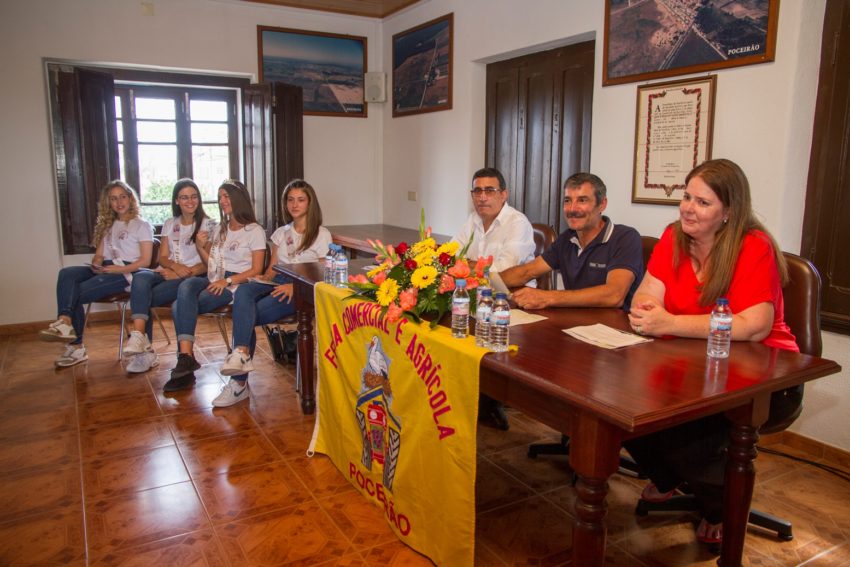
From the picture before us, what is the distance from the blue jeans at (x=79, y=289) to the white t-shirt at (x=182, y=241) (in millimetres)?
362

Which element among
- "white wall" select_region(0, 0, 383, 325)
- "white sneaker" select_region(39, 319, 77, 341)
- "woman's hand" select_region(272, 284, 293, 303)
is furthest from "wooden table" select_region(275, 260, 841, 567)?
"white wall" select_region(0, 0, 383, 325)

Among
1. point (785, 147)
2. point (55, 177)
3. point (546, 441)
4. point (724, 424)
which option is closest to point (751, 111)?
point (785, 147)

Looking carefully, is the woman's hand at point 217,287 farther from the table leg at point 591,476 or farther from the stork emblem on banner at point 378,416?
the table leg at point 591,476

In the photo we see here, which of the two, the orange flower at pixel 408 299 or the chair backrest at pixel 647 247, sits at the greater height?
the chair backrest at pixel 647 247

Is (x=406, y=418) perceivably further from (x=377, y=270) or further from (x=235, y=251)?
(x=235, y=251)

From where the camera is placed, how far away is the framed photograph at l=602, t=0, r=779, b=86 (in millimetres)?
2703

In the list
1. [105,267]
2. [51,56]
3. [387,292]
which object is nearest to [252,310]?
[105,267]

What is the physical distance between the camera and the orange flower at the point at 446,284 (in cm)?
201

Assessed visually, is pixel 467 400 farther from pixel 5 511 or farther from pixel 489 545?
pixel 5 511

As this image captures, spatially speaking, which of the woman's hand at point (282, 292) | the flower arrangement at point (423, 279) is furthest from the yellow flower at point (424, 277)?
the woman's hand at point (282, 292)

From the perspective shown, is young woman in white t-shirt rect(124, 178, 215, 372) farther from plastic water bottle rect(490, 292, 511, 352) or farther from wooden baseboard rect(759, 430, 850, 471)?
wooden baseboard rect(759, 430, 850, 471)

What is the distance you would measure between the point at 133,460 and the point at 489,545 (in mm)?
1623

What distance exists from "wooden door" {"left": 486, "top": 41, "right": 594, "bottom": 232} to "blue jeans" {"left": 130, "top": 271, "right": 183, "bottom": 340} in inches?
93.7

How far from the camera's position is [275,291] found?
3449 millimetres
